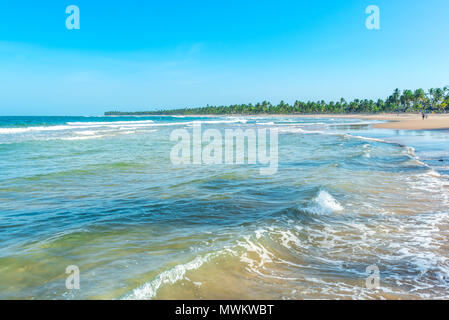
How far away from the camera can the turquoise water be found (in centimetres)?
400

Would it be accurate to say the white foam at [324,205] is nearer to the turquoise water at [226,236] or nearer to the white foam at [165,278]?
the turquoise water at [226,236]

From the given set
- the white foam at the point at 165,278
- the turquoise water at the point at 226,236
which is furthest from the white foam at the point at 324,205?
the white foam at the point at 165,278

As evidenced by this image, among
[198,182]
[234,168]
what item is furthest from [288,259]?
[234,168]

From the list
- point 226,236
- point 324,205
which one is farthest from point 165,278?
point 324,205

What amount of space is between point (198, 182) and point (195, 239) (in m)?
5.18

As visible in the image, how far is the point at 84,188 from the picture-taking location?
32.1 ft

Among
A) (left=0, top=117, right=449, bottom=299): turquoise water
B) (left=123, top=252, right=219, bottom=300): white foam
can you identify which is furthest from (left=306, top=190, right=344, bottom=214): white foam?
(left=123, top=252, right=219, bottom=300): white foam

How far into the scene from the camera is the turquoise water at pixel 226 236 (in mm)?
4004

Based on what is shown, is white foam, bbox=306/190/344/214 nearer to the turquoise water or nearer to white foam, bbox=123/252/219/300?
the turquoise water

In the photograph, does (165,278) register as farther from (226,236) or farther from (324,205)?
(324,205)

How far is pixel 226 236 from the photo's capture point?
5680mm

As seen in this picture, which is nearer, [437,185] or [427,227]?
[427,227]

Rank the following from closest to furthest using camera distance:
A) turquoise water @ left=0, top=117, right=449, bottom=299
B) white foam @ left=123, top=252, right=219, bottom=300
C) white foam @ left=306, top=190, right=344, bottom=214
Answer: white foam @ left=123, top=252, right=219, bottom=300 → turquoise water @ left=0, top=117, right=449, bottom=299 → white foam @ left=306, top=190, right=344, bottom=214
